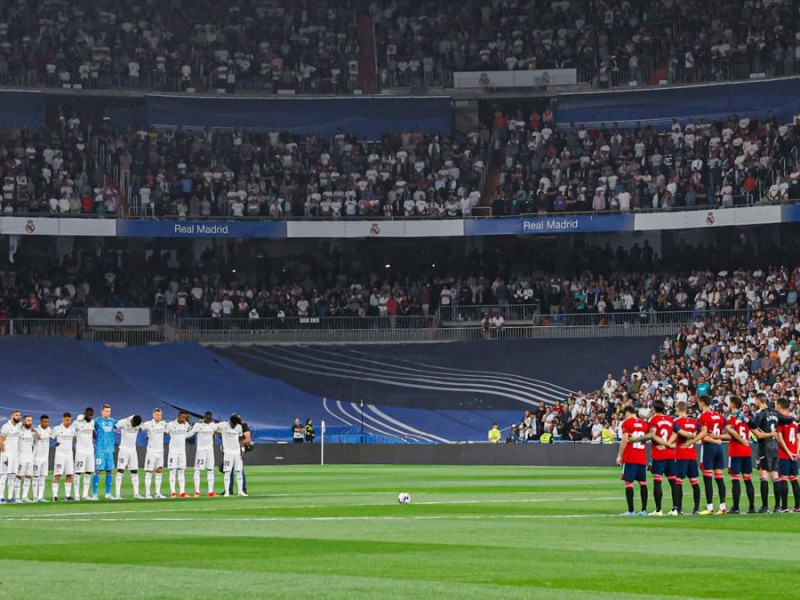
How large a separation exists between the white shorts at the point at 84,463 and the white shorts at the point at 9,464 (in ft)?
4.27

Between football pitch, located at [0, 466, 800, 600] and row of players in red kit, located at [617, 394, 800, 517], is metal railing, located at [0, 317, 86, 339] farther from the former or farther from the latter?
row of players in red kit, located at [617, 394, 800, 517]

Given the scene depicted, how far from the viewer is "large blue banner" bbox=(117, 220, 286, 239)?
210 feet

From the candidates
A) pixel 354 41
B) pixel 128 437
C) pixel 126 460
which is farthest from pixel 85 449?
pixel 354 41

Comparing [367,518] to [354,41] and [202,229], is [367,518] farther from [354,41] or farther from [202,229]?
[354,41]

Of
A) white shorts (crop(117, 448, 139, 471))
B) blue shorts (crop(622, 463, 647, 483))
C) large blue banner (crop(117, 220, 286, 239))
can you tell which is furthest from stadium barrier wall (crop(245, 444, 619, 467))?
blue shorts (crop(622, 463, 647, 483))

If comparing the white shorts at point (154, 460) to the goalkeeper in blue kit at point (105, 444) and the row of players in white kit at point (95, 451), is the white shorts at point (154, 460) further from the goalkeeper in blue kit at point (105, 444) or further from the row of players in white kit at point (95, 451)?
the goalkeeper in blue kit at point (105, 444)

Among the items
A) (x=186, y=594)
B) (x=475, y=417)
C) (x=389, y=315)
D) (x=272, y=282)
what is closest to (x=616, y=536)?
(x=186, y=594)

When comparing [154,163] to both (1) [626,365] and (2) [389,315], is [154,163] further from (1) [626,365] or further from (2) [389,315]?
(1) [626,365]

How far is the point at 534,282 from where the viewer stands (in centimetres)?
6475

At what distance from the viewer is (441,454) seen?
5272 cm

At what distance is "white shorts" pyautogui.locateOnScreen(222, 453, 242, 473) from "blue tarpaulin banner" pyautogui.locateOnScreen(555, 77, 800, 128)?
3871 centimetres

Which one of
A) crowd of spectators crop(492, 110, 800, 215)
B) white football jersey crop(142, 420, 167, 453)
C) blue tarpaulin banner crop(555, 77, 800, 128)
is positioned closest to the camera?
white football jersey crop(142, 420, 167, 453)

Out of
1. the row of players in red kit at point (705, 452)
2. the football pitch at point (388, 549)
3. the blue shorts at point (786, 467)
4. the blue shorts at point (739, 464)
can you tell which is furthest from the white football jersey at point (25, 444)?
the blue shorts at point (786, 467)

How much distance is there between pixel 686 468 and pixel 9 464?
15.1 meters
